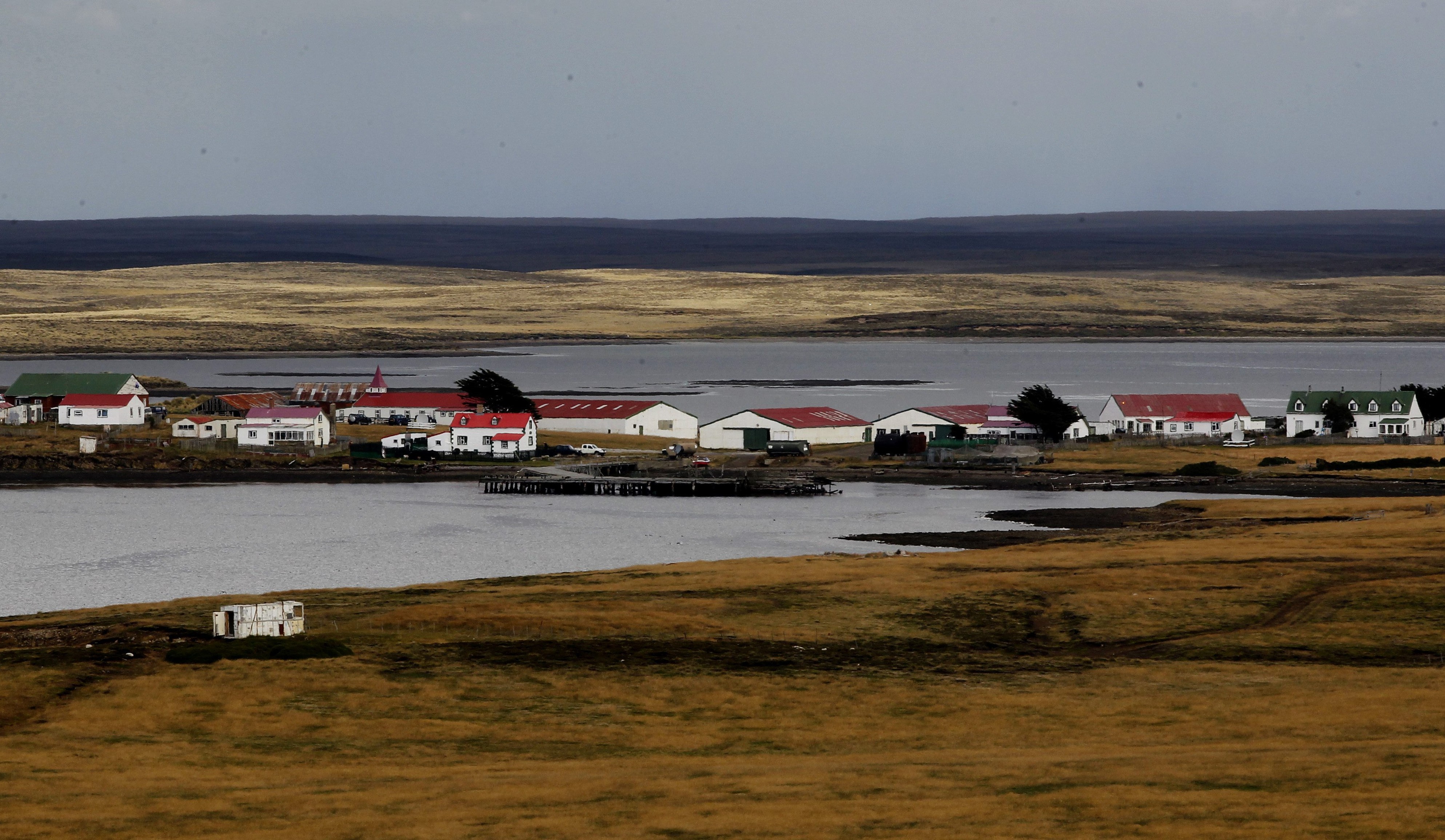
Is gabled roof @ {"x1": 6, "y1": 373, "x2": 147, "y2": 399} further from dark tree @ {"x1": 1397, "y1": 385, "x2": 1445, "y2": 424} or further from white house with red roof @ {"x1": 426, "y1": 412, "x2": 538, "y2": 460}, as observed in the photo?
dark tree @ {"x1": 1397, "y1": 385, "x2": 1445, "y2": 424}

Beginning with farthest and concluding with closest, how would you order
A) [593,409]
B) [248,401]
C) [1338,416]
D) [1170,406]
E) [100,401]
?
[593,409]
[248,401]
[1170,406]
[100,401]
[1338,416]

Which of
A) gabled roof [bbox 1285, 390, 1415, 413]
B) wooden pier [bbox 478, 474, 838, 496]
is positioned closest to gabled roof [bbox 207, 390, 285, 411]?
wooden pier [bbox 478, 474, 838, 496]

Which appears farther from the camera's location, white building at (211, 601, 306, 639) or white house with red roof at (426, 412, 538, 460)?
white house with red roof at (426, 412, 538, 460)

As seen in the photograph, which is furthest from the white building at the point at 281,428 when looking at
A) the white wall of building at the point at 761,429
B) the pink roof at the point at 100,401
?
the white wall of building at the point at 761,429

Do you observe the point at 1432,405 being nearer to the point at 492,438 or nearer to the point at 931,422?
the point at 931,422

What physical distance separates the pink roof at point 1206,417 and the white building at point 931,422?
13104 millimetres

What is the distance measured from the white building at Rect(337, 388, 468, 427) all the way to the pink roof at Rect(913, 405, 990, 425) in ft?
108

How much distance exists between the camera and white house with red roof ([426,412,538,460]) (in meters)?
112

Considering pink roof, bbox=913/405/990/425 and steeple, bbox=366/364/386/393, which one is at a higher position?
steeple, bbox=366/364/386/393

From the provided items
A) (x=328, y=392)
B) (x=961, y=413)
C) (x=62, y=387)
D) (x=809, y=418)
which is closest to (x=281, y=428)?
(x=62, y=387)

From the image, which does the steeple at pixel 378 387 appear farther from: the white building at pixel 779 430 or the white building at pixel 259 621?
the white building at pixel 259 621

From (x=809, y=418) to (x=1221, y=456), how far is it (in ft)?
87.5

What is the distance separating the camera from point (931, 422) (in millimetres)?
114375

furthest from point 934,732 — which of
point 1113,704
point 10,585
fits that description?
point 10,585
